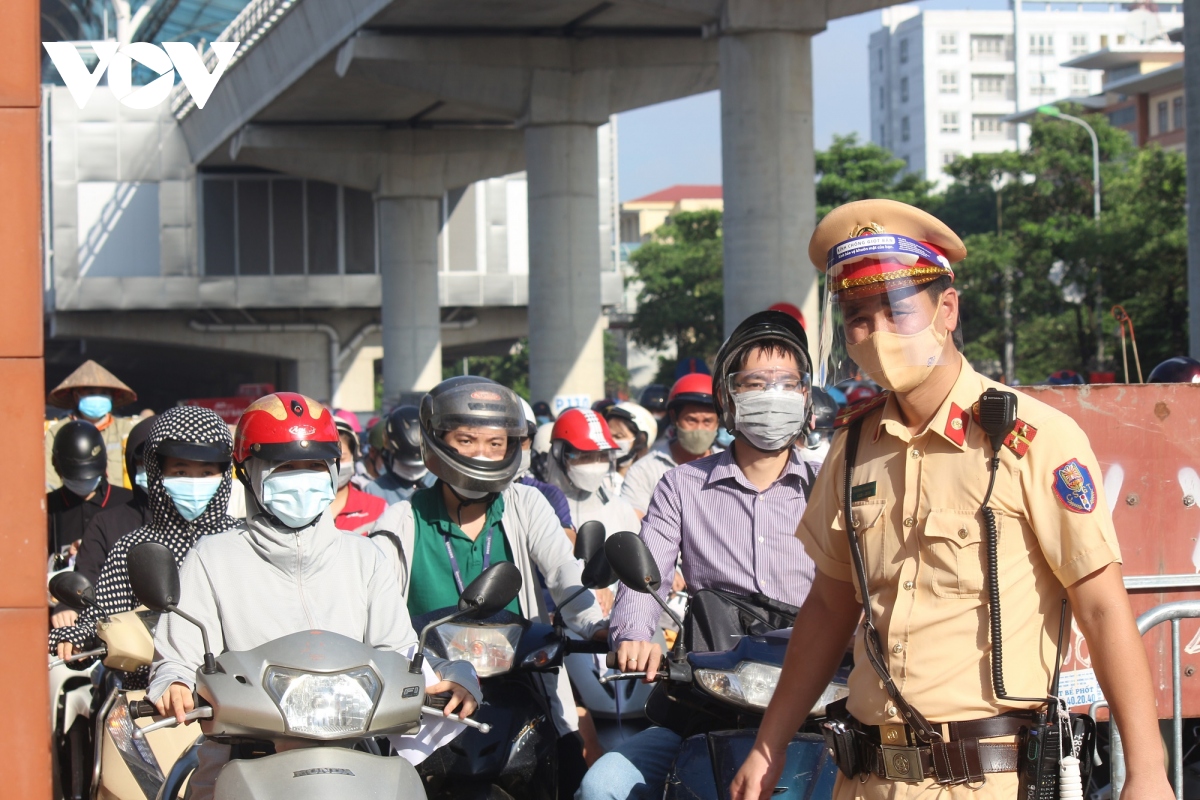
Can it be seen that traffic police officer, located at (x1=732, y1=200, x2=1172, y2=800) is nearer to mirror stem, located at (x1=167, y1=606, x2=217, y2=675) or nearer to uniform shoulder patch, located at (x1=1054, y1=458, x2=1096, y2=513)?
uniform shoulder patch, located at (x1=1054, y1=458, x2=1096, y2=513)

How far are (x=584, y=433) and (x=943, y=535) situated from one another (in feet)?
15.4

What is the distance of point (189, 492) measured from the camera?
5785mm

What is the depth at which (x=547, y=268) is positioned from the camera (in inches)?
1087

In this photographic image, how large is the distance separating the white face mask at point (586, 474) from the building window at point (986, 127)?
420 ft

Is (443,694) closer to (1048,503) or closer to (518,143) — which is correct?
(1048,503)

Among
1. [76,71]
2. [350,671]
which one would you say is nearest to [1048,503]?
[350,671]

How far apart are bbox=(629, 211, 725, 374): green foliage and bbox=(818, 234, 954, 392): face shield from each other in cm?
5523

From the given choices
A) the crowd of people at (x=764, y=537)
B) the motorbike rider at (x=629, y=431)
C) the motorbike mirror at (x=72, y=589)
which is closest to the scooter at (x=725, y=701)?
the crowd of people at (x=764, y=537)

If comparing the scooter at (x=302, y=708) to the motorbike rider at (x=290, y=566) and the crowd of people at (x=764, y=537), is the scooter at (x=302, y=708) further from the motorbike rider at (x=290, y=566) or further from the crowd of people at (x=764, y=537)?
the motorbike rider at (x=290, y=566)

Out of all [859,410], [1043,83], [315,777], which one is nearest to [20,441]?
[315,777]

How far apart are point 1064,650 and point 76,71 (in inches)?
134

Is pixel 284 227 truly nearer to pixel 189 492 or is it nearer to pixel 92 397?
pixel 92 397

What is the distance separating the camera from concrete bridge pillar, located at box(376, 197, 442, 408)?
38469 millimetres

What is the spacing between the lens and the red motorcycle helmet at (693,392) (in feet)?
29.8
